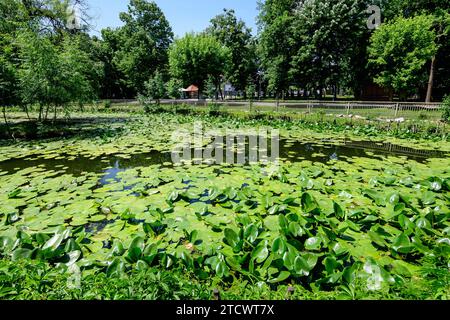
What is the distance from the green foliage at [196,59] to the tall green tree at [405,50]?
14577 millimetres

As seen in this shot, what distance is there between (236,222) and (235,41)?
38.7 m

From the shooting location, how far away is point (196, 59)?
2580 centimetres

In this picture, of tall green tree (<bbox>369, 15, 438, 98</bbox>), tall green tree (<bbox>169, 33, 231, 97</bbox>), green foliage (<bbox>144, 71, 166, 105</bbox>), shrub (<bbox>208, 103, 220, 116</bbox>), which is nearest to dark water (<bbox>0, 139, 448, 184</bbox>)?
shrub (<bbox>208, 103, 220, 116</bbox>)

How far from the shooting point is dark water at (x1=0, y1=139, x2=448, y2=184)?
6109 millimetres

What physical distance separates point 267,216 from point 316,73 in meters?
25.6

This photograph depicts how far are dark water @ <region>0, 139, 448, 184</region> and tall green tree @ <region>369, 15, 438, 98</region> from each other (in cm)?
1650

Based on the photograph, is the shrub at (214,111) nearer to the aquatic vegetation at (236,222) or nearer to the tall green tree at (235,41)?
the aquatic vegetation at (236,222)

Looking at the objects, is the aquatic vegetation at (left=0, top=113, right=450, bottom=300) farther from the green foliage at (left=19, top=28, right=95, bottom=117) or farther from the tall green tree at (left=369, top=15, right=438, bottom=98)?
the tall green tree at (left=369, top=15, right=438, bottom=98)

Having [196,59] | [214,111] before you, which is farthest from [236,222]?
[196,59]

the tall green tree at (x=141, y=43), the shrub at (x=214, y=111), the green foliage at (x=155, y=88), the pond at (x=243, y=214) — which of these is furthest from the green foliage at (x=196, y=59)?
the pond at (x=243, y=214)

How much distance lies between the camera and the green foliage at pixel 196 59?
84.4ft
